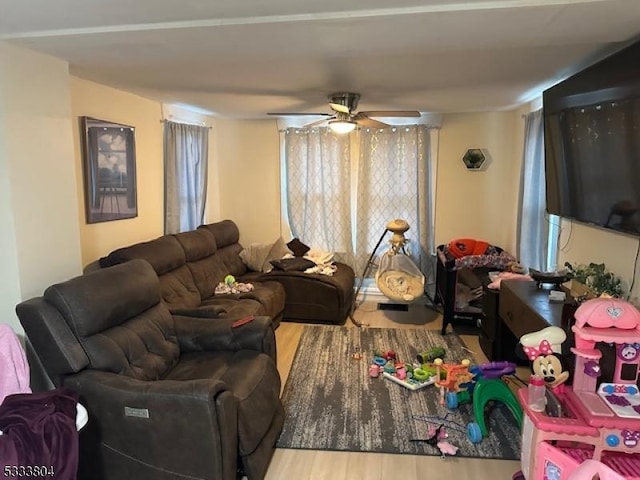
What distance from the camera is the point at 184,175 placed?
4715 mm

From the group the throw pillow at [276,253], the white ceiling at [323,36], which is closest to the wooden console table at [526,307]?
the white ceiling at [323,36]

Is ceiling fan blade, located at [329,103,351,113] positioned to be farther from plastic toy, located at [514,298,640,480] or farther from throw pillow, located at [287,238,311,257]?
plastic toy, located at [514,298,640,480]

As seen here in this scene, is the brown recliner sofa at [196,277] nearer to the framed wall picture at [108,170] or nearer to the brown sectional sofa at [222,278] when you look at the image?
the brown sectional sofa at [222,278]

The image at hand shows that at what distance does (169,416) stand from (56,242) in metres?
1.21

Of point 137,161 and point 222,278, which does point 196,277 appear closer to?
point 222,278

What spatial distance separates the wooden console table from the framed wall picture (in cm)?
314

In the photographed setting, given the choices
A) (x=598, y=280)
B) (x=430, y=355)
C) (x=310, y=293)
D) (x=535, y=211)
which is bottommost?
(x=430, y=355)

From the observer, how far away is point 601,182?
2482mm

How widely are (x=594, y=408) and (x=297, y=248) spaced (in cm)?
362

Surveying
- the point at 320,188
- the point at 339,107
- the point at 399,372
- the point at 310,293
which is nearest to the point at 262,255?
the point at 310,293

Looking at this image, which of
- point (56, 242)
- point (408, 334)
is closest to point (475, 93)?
point (408, 334)

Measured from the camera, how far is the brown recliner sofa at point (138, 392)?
1.93 m

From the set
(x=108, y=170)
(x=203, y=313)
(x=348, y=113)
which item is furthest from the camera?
(x=348, y=113)

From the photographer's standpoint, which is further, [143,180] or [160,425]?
[143,180]
